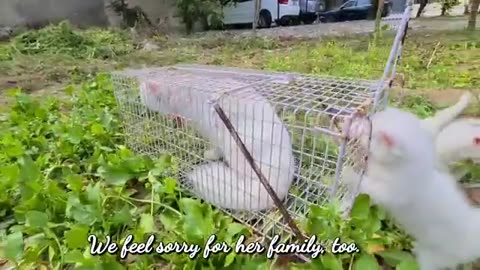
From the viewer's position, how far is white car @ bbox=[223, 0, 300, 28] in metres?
7.40

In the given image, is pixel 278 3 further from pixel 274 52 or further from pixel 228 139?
pixel 228 139

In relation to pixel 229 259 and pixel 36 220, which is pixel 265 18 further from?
pixel 229 259

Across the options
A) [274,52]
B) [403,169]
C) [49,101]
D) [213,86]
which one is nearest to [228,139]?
Result: [213,86]

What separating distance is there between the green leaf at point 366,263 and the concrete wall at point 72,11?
568 cm

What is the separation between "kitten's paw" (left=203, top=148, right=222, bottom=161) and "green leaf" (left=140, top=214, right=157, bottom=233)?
21 cm

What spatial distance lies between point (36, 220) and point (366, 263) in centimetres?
65

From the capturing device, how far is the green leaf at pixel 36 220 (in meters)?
0.94

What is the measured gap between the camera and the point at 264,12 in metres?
7.92

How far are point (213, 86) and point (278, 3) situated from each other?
7.35 m

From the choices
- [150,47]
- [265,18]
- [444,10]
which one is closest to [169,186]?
[150,47]

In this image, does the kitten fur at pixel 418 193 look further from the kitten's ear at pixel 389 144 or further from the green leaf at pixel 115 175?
the green leaf at pixel 115 175

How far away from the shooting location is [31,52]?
403cm

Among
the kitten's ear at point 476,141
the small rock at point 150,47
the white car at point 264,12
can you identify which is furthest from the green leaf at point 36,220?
the white car at point 264,12

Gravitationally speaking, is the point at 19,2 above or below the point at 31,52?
above
